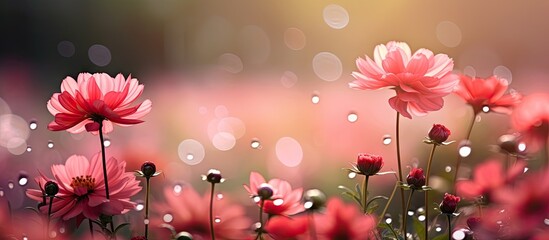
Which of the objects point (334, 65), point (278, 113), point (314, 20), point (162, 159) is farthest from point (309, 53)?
point (162, 159)

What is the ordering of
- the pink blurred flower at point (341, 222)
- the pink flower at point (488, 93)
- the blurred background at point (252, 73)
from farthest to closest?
the blurred background at point (252, 73) < the pink flower at point (488, 93) < the pink blurred flower at point (341, 222)

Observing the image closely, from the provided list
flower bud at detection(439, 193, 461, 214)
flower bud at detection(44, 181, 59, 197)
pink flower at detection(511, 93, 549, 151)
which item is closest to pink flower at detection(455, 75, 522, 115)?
pink flower at detection(511, 93, 549, 151)

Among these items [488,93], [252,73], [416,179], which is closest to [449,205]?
[416,179]

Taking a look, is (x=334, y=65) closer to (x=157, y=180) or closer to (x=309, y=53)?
(x=309, y=53)

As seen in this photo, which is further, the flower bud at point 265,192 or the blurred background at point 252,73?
the blurred background at point 252,73

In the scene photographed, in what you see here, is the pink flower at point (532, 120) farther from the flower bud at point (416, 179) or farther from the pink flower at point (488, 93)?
the flower bud at point (416, 179)

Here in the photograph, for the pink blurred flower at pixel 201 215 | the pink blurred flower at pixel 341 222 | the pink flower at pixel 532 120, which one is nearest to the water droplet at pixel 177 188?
the pink blurred flower at pixel 201 215
